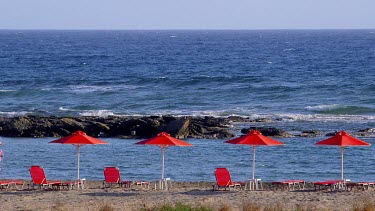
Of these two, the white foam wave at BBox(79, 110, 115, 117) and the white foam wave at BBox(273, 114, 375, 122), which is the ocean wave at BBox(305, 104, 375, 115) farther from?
the white foam wave at BBox(79, 110, 115, 117)

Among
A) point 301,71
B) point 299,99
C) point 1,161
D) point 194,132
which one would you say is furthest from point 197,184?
point 301,71

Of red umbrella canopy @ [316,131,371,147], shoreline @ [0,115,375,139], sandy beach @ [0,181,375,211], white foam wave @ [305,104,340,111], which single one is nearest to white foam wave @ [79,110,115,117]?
shoreline @ [0,115,375,139]

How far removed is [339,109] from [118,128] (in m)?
→ 13.9

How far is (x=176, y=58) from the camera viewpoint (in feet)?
284

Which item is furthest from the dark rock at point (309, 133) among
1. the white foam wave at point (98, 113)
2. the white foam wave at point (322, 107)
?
the white foam wave at point (98, 113)

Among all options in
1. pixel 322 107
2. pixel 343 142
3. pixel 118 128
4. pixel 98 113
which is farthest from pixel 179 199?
pixel 322 107

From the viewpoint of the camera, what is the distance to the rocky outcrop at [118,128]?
32.1 m

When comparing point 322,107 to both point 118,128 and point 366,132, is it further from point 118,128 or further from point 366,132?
point 118,128

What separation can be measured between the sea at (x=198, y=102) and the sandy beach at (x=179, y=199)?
3.40 meters

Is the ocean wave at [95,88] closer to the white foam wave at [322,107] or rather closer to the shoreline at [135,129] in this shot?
the white foam wave at [322,107]

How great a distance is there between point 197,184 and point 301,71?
45246 millimetres

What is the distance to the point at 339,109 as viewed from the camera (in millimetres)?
41375

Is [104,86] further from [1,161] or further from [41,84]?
[1,161]

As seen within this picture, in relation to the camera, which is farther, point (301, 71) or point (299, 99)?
point (301, 71)
